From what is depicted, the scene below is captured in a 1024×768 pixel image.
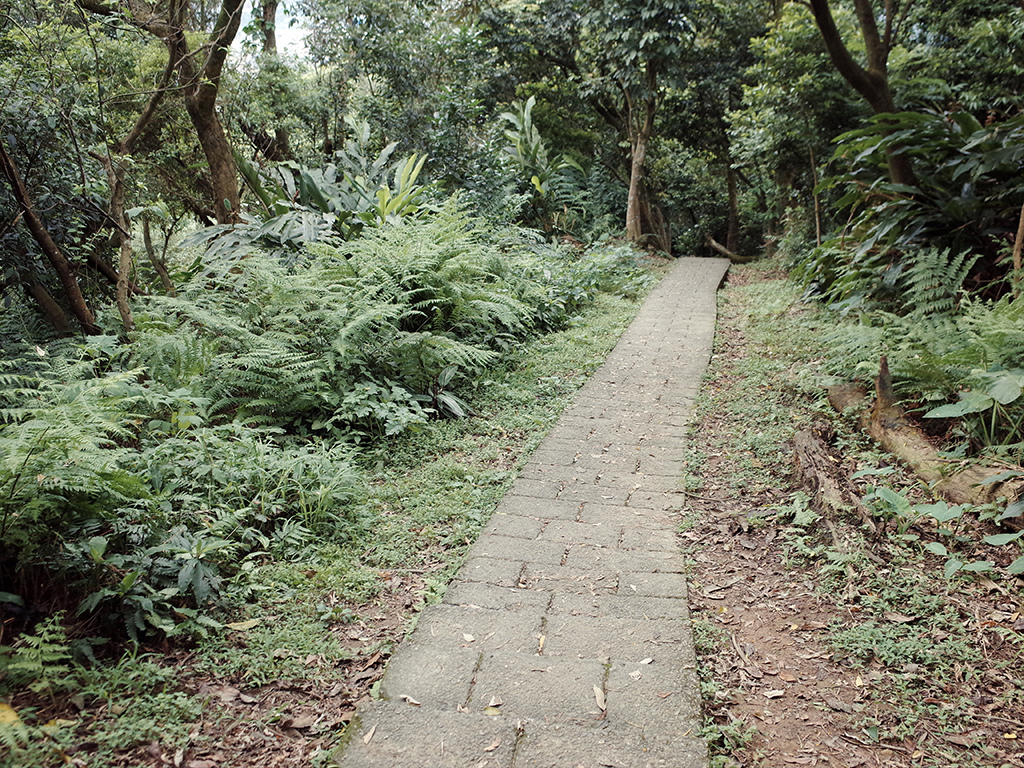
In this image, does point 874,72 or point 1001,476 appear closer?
point 1001,476

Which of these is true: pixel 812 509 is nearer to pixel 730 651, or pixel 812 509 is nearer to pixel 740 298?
pixel 730 651

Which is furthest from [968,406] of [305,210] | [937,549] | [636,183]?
[636,183]

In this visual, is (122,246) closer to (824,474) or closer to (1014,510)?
(824,474)

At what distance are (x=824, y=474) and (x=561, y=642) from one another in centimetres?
156

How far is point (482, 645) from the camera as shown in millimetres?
2135

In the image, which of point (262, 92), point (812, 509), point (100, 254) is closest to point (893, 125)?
point (812, 509)

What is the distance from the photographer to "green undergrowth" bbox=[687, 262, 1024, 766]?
1764 mm

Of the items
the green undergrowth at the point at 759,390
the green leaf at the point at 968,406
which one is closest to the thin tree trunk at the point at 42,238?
the green undergrowth at the point at 759,390

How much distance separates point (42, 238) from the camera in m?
3.88

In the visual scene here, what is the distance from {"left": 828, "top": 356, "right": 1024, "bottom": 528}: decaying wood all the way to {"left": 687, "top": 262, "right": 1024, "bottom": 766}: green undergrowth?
2.6 inches

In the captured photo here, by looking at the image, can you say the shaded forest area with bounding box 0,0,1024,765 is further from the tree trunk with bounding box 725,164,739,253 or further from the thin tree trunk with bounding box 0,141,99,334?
the tree trunk with bounding box 725,164,739,253

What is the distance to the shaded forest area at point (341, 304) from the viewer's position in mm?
2113

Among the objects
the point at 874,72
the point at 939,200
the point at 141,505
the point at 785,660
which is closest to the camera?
the point at 785,660

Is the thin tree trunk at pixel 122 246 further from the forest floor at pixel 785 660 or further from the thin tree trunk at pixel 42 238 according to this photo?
the forest floor at pixel 785 660
